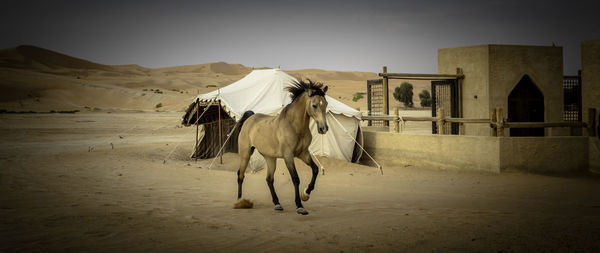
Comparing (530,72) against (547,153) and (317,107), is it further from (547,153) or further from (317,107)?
(317,107)

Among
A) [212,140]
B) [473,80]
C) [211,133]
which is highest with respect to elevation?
[473,80]

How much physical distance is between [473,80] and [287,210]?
32.5 feet

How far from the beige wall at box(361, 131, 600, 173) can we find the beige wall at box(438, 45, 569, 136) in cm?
355

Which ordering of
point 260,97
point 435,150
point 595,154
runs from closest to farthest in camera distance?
1. point 595,154
2. point 435,150
3. point 260,97

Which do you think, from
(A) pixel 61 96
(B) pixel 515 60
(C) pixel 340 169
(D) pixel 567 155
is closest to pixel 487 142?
(D) pixel 567 155

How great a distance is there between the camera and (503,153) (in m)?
9.56

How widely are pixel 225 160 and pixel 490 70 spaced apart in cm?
887

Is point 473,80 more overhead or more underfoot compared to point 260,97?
more overhead

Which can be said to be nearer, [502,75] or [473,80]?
[502,75]

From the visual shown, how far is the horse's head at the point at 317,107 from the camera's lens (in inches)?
219

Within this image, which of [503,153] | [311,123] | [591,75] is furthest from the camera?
[311,123]

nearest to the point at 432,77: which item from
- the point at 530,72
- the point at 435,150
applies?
the point at 530,72

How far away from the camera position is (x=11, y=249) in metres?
3.77

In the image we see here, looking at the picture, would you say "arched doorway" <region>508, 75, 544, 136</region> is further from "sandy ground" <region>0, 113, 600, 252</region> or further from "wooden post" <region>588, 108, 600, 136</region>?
"sandy ground" <region>0, 113, 600, 252</region>
